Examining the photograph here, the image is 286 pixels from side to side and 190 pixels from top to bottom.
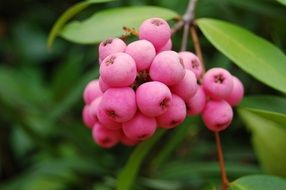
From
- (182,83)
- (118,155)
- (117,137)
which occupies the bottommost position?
(118,155)

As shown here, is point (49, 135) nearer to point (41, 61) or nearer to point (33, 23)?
point (41, 61)

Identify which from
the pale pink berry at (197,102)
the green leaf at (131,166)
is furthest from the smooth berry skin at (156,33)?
the green leaf at (131,166)

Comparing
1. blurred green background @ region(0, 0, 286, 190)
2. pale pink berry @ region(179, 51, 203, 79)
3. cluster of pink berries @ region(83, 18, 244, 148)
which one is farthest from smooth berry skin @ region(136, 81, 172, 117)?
blurred green background @ region(0, 0, 286, 190)

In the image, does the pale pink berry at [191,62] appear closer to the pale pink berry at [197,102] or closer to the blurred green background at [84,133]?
the pale pink berry at [197,102]

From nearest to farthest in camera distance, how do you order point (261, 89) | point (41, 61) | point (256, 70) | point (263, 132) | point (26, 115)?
point (256, 70) → point (263, 132) → point (261, 89) → point (26, 115) → point (41, 61)

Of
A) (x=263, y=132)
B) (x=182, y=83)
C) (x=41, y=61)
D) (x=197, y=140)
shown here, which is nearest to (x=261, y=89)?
(x=197, y=140)

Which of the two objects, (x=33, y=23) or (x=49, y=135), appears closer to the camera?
(x=49, y=135)

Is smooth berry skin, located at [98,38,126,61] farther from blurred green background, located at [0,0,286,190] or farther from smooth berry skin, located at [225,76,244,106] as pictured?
blurred green background, located at [0,0,286,190]

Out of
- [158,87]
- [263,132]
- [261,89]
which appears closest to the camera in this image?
[158,87]
